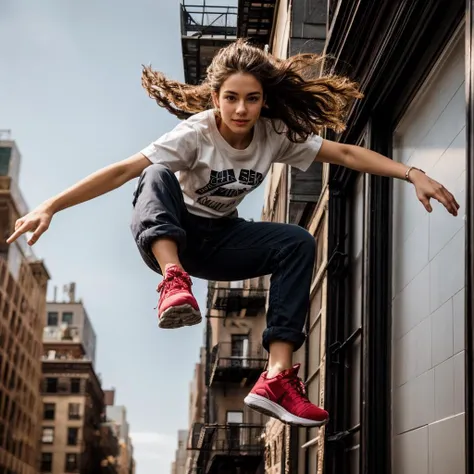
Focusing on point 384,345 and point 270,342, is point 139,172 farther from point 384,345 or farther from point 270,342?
point 384,345

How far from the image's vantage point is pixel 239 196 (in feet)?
18.0

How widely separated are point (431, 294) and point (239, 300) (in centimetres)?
3123

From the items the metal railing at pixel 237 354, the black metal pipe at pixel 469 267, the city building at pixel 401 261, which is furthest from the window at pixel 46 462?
the black metal pipe at pixel 469 267

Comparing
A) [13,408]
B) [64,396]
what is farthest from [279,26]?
[64,396]

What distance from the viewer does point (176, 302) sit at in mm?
4668

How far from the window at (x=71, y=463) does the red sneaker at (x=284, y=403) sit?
120m

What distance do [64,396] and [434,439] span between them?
403ft

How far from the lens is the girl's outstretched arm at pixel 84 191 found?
16.3 ft

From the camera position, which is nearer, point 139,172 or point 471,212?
point 471,212

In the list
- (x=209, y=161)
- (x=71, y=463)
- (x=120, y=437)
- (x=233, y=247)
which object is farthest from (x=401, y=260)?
(x=120, y=437)

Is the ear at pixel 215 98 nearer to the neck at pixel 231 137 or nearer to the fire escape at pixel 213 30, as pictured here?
the neck at pixel 231 137

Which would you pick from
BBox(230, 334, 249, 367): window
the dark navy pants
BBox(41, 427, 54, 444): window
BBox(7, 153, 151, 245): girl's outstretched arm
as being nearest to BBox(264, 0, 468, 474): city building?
the dark navy pants

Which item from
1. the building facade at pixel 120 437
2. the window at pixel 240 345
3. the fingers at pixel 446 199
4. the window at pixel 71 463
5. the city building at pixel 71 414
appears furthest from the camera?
the building facade at pixel 120 437

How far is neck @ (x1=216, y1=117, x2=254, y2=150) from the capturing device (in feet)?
17.8
